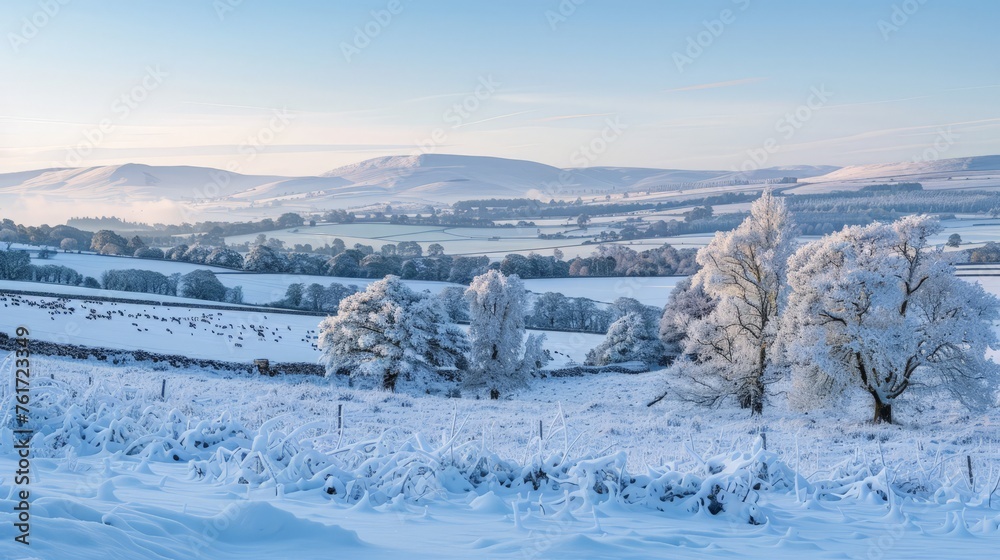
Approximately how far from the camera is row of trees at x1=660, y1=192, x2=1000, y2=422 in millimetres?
21781

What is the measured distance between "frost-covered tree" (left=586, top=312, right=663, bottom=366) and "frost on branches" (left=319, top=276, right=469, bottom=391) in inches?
663

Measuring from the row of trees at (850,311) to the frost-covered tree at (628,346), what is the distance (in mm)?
22285

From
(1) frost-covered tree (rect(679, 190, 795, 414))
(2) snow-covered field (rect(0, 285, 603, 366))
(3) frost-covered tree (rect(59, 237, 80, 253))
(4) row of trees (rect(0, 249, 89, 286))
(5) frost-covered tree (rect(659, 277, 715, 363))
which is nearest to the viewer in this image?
(1) frost-covered tree (rect(679, 190, 795, 414))

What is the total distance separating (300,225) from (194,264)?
131 ft

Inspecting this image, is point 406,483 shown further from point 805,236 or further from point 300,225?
point 300,225

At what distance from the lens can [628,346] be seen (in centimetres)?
4859

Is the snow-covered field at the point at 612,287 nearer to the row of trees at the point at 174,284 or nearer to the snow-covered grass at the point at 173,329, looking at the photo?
the snow-covered grass at the point at 173,329

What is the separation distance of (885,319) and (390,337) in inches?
849

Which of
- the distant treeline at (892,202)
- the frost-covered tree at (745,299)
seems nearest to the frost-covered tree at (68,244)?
the frost-covered tree at (745,299)

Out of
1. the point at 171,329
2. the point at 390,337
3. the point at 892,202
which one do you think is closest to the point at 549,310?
the point at 390,337

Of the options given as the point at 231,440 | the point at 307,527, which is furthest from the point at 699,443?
the point at 307,527

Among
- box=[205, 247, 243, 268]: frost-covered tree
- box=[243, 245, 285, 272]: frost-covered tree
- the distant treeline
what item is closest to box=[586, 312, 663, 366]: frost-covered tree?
box=[243, 245, 285, 272]: frost-covered tree

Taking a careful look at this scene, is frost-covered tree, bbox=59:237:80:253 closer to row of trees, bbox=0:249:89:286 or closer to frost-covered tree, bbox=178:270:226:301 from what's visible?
row of trees, bbox=0:249:89:286

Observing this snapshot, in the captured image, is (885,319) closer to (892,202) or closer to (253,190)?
(892,202)
